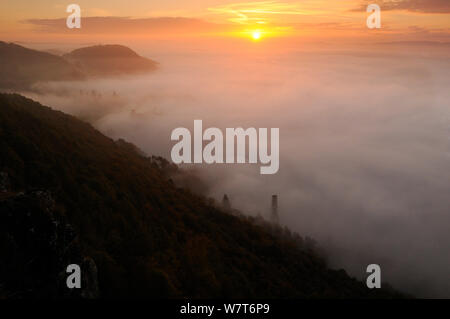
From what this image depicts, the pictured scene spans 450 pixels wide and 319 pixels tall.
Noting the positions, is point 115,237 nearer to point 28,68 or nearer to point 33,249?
point 33,249

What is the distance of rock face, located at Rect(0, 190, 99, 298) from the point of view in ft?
30.9

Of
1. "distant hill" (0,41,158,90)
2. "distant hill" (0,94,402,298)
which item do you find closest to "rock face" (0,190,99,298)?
"distant hill" (0,94,402,298)

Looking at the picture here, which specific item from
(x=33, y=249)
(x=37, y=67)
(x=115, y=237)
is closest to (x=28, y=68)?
(x=37, y=67)

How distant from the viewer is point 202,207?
2892 cm

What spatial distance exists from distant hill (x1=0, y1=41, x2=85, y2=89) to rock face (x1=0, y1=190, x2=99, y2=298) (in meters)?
130

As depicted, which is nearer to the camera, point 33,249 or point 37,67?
point 33,249

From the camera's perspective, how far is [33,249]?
31.8ft

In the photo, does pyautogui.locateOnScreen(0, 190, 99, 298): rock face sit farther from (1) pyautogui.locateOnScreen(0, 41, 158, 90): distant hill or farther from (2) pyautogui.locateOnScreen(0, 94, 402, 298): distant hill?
(1) pyautogui.locateOnScreen(0, 41, 158, 90): distant hill

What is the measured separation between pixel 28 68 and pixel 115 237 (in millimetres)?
166551

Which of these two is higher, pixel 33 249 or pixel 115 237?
pixel 33 249

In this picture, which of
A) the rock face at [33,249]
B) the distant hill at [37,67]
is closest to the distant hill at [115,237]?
the rock face at [33,249]

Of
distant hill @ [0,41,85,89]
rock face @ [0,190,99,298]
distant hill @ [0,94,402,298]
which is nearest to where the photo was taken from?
rock face @ [0,190,99,298]

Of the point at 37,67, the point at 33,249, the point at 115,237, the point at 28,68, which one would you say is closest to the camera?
the point at 33,249

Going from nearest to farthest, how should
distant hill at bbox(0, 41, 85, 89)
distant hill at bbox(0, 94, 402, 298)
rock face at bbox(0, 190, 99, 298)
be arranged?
rock face at bbox(0, 190, 99, 298), distant hill at bbox(0, 94, 402, 298), distant hill at bbox(0, 41, 85, 89)
